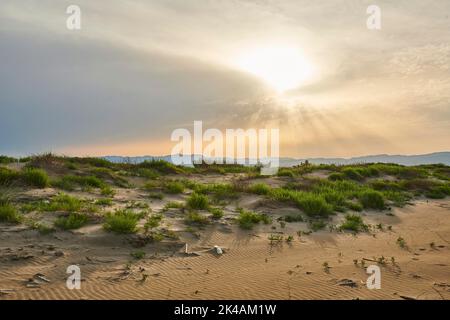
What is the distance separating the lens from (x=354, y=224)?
430 inches

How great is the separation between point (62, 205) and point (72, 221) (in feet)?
4.93

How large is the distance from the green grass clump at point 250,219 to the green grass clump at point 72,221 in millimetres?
4268

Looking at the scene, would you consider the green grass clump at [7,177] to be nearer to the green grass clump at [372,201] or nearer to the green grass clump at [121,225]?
the green grass clump at [121,225]

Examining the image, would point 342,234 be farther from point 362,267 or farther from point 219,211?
point 219,211

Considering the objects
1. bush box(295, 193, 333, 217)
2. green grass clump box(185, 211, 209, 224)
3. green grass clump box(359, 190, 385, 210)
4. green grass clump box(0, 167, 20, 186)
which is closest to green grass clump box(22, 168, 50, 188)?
green grass clump box(0, 167, 20, 186)

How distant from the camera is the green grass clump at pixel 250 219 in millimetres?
10315

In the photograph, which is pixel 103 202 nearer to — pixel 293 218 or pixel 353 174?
pixel 293 218

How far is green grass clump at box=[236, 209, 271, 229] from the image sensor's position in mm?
10315

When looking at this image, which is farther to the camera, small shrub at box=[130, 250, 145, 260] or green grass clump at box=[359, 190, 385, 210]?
green grass clump at box=[359, 190, 385, 210]

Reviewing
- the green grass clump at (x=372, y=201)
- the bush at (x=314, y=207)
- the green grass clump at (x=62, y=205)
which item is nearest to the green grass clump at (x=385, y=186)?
the green grass clump at (x=372, y=201)

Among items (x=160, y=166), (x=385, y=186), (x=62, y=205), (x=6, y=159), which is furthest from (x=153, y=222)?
(x=385, y=186)

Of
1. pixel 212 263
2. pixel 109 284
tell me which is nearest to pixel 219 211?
pixel 212 263

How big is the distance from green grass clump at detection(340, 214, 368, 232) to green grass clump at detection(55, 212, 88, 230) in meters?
7.30

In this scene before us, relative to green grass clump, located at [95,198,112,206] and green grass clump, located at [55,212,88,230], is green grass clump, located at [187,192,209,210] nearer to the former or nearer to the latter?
green grass clump, located at [95,198,112,206]
